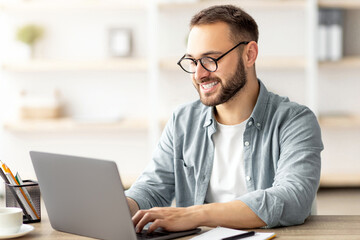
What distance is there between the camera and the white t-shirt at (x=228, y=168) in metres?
2.00

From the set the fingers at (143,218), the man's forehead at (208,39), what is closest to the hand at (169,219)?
the fingers at (143,218)

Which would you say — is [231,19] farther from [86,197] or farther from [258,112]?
[86,197]

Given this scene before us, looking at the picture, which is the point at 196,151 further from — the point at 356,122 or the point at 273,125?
the point at 356,122

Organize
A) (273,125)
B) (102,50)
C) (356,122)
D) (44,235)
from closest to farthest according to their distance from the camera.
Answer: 1. (44,235)
2. (273,125)
3. (356,122)
4. (102,50)

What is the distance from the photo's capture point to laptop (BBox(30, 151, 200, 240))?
142 cm

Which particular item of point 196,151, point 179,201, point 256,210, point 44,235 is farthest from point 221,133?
point 44,235

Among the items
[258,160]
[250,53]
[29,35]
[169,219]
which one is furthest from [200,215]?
[29,35]

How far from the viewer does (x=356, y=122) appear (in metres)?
4.50

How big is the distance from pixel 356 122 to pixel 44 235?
11.1 feet

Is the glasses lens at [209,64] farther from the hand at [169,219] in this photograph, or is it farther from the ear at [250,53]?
the hand at [169,219]

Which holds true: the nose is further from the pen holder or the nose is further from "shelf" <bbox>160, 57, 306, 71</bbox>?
"shelf" <bbox>160, 57, 306, 71</bbox>

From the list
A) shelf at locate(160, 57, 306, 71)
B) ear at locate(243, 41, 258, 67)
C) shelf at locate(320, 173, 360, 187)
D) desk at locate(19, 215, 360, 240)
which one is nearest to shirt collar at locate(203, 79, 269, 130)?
ear at locate(243, 41, 258, 67)

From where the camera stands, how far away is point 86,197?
150 centimetres

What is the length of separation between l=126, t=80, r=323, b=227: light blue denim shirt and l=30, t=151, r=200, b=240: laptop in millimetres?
305
